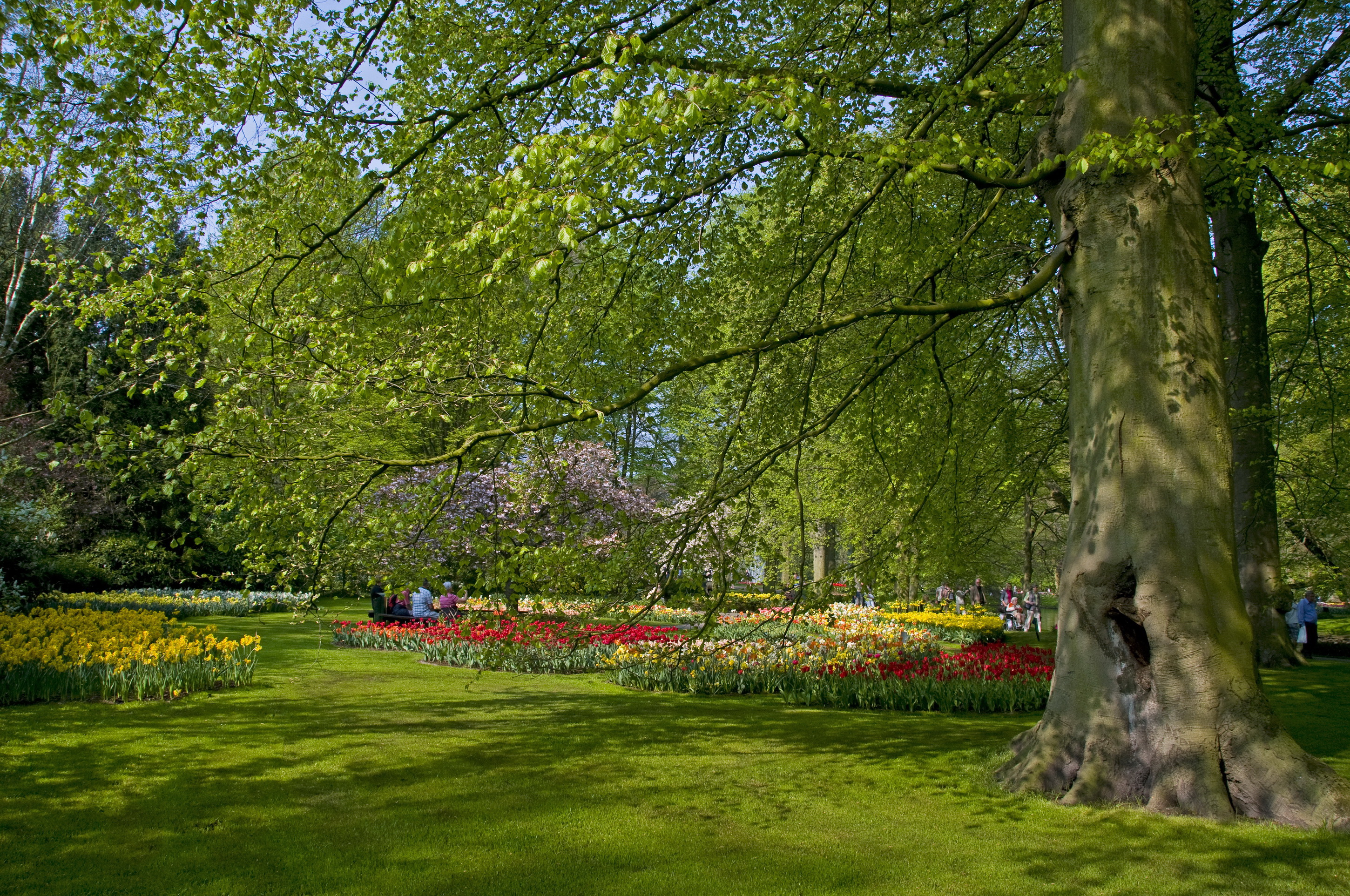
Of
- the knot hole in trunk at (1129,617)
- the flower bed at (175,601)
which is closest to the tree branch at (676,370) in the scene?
the knot hole in trunk at (1129,617)

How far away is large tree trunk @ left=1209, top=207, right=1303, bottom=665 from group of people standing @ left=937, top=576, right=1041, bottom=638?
6934 mm

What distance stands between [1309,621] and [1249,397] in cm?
814

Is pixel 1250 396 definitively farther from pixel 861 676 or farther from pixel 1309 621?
pixel 1309 621

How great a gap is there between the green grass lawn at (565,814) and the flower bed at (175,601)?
7745mm

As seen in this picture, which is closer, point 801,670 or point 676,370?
point 676,370

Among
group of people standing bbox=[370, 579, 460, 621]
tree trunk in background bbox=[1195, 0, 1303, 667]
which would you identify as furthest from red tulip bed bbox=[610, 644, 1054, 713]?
group of people standing bbox=[370, 579, 460, 621]

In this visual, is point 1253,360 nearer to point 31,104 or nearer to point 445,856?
point 445,856

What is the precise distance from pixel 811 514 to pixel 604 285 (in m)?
18.3

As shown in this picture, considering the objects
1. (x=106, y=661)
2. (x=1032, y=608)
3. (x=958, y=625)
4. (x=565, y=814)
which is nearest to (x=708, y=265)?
(x=565, y=814)

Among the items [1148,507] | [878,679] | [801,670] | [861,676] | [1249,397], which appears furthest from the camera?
[1249,397]

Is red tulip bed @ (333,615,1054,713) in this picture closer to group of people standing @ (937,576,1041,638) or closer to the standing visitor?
group of people standing @ (937,576,1041,638)

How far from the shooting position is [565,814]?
511 centimetres

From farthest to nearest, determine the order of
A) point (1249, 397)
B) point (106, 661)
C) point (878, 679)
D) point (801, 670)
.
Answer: point (1249, 397) < point (801, 670) < point (878, 679) < point (106, 661)

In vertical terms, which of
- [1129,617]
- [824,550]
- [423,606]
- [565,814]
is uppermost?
[824,550]
